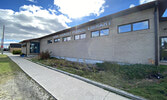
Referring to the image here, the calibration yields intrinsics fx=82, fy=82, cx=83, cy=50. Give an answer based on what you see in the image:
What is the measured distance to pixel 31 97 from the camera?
9.46 ft

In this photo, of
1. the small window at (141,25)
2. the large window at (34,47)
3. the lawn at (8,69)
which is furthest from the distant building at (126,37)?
the large window at (34,47)

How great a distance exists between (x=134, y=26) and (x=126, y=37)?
106 centimetres

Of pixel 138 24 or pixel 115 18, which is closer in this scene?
pixel 138 24

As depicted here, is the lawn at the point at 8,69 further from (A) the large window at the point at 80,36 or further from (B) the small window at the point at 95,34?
(B) the small window at the point at 95,34

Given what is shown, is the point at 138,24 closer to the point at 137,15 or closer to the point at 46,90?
the point at 137,15

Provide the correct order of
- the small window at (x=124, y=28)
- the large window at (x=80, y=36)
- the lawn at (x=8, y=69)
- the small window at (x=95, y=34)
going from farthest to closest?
the large window at (x=80, y=36) < the small window at (x=95, y=34) < the small window at (x=124, y=28) < the lawn at (x=8, y=69)

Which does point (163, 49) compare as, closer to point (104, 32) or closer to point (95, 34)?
point (104, 32)

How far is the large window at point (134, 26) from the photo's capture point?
6406 millimetres

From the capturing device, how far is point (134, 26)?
684cm

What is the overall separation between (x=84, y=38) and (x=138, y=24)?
230 inches

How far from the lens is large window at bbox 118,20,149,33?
21.0 ft

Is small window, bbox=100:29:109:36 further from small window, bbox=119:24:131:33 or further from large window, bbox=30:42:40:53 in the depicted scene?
large window, bbox=30:42:40:53

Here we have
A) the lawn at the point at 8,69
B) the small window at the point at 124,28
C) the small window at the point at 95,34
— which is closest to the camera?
the lawn at the point at 8,69

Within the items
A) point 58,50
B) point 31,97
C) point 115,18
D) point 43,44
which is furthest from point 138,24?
point 43,44
